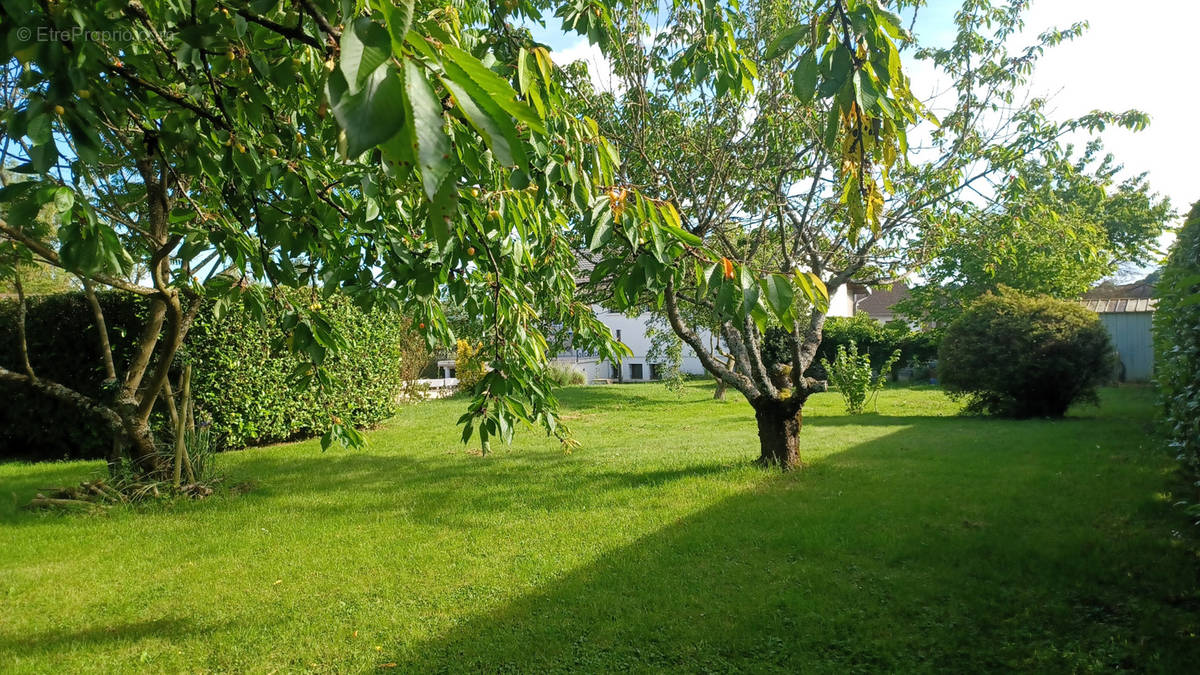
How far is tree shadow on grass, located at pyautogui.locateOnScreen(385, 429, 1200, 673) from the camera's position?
309 cm

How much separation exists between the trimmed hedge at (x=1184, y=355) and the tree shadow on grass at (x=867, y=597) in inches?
26.3

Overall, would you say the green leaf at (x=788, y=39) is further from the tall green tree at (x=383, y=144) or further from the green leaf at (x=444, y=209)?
the green leaf at (x=444, y=209)

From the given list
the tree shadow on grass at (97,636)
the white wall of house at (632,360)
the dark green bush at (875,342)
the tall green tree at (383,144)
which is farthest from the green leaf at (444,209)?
the white wall of house at (632,360)

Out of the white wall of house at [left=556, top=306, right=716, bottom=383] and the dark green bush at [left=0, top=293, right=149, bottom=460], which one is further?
the white wall of house at [left=556, top=306, right=716, bottom=383]

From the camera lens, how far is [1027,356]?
426 inches

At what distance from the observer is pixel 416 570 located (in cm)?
445

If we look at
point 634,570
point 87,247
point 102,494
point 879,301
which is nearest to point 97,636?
point 87,247

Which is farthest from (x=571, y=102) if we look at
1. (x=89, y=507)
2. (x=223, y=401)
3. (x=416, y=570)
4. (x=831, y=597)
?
(x=223, y=401)

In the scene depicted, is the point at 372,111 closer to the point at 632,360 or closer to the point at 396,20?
the point at 396,20

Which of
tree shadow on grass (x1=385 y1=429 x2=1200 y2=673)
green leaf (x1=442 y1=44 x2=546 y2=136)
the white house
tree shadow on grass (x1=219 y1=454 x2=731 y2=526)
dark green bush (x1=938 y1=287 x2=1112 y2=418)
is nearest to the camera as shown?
green leaf (x1=442 y1=44 x2=546 y2=136)

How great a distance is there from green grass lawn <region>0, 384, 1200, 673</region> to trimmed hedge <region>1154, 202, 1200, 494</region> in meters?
0.66

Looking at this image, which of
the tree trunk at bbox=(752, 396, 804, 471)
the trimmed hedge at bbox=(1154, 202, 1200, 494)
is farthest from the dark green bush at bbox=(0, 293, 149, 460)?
the trimmed hedge at bbox=(1154, 202, 1200, 494)

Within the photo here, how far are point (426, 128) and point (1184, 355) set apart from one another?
5191 millimetres

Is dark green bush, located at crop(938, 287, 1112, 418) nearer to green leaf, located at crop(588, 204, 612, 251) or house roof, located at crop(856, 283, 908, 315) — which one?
green leaf, located at crop(588, 204, 612, 251)
